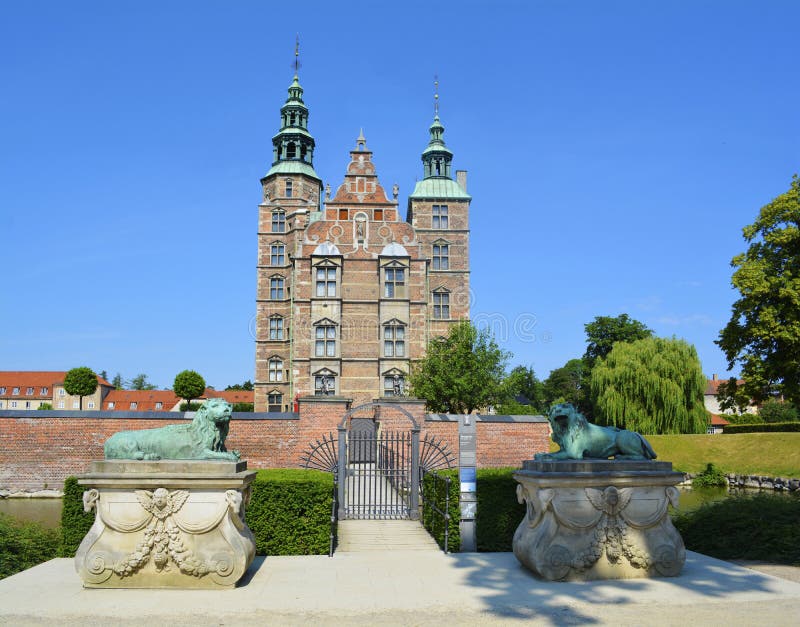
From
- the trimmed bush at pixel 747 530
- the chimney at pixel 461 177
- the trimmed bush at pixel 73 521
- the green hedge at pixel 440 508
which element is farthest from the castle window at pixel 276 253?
the trimmed bush at pixel 747 530

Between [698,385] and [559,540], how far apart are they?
3374cm

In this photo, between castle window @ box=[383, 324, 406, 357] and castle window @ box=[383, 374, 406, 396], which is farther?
castle window @ box=[383, 324, 406, 357]

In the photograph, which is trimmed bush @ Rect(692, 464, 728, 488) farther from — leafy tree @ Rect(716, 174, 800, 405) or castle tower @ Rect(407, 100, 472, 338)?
castle tower @ Rect(407, 100, 472, 338)

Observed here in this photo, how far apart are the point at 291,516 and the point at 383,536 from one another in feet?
7.80

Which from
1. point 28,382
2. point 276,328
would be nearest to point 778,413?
point 276,328

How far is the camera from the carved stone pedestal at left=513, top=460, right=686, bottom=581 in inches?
311

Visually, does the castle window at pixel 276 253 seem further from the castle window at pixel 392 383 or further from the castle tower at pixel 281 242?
the castle window at pixel 392 383

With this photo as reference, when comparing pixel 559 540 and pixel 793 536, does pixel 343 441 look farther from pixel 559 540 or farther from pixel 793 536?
pixel 793 536

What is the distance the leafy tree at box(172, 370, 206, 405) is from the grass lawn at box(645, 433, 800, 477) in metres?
27.5

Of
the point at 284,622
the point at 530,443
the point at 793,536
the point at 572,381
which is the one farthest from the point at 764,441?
the point at 572,381

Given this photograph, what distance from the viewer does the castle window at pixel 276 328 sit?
39.7 meters

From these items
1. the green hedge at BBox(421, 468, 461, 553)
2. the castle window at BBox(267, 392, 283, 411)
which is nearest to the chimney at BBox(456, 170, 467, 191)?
the castle window at BBox(267, 392, 283, 411)

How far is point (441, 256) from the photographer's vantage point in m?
41.0

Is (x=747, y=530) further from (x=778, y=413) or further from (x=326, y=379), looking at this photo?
(x=778, y=413)
